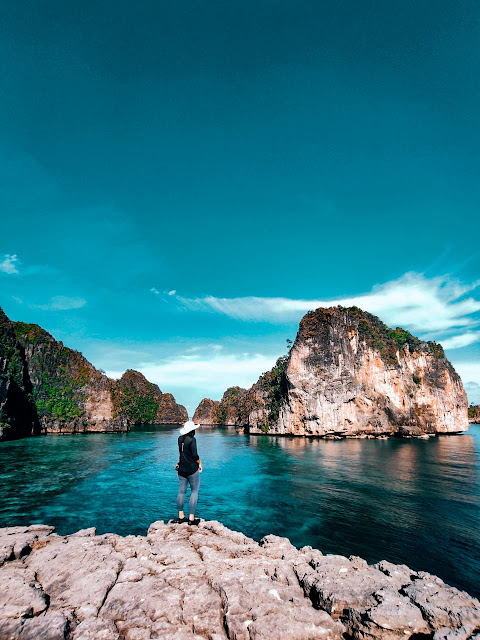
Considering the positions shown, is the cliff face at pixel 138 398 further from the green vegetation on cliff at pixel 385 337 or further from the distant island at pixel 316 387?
the green vegetation on cliff at pixel 385 337

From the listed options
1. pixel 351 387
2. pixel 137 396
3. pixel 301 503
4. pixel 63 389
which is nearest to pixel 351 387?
pixel 351 387

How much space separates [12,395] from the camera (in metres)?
72.6

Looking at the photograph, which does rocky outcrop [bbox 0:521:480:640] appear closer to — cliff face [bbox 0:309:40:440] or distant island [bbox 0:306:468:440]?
cliff face [bbox 0:309:40:440]

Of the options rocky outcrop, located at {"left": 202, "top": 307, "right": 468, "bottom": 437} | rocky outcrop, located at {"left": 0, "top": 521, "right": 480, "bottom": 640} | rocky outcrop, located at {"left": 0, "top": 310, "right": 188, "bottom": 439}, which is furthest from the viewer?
rocky outcrop, located at {"left": 0, "top": 310, "right": 188, "bottom": 439}

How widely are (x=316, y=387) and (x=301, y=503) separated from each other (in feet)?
221

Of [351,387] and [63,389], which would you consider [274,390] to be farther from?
[63,389]

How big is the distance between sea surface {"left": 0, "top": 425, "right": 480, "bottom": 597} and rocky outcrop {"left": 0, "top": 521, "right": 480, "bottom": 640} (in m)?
7.53

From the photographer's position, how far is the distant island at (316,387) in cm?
8419

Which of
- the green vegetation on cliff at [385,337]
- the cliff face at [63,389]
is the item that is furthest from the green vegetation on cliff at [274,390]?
the cliff face at [63,389]

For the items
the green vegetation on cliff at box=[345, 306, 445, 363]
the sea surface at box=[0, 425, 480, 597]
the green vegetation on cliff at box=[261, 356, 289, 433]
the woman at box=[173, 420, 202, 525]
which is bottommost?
the sea surface at box=[0, 425, 480, 597]

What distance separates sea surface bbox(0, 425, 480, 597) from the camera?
14.7 m

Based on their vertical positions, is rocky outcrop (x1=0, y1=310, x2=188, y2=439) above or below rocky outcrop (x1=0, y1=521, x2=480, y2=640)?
above

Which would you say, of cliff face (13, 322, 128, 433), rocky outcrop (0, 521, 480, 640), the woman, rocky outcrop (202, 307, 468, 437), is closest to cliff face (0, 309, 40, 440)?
cliff face (13, 322, 128, 433)

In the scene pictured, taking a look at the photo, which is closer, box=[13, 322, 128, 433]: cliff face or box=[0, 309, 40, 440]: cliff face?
box=[0, 309, 40, 440]: cliff face
